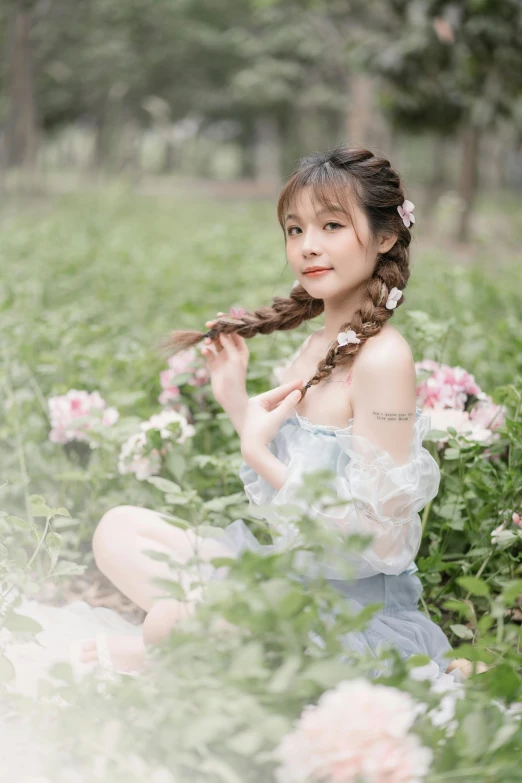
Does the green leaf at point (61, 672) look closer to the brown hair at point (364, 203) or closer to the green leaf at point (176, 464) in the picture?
the brown hair at point (364, 203)

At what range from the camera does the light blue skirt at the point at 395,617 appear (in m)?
1.97

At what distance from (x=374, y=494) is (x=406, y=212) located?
2.21ft

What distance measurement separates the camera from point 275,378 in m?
2.89

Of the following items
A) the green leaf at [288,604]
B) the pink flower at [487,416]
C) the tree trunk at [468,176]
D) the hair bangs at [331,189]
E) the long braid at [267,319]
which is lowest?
the tree trunk at [468,176]

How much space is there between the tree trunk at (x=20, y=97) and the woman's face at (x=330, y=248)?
49.9 ft

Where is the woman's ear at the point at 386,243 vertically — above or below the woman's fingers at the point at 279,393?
above

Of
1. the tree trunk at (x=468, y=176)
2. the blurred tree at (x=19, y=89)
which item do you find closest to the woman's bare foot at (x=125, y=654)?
the tree trunk at (x=468, y=176)

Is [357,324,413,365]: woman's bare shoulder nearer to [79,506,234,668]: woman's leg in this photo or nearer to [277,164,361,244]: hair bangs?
[277,164,361,244]: hair bangs

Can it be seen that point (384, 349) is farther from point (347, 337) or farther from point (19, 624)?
point (19, 624)

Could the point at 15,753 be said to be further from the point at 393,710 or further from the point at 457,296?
the point at 457,296

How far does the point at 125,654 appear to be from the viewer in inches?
84.7

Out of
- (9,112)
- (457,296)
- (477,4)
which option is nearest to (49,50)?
(9,112)

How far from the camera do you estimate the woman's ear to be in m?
2.07

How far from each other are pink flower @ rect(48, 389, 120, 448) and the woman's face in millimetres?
987
